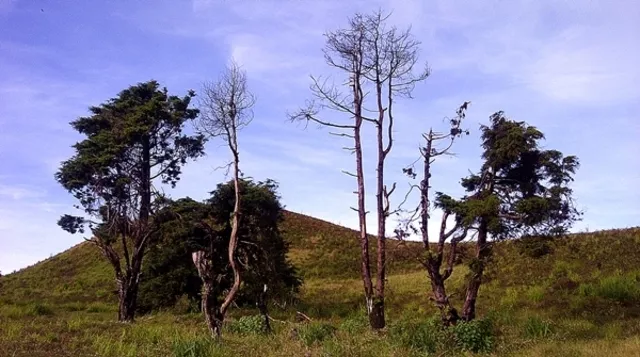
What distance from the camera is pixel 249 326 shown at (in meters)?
16.2

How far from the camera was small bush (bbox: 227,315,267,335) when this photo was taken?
51.5ft

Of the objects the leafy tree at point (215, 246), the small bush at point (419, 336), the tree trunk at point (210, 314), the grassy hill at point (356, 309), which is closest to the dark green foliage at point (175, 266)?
the leafy tree at point (215, 246)

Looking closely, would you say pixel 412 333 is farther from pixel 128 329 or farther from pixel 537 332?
pixel 128 329

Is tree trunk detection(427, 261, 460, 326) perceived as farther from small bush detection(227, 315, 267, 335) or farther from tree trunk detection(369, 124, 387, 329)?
small bush detection(227, 315, 267, 335)

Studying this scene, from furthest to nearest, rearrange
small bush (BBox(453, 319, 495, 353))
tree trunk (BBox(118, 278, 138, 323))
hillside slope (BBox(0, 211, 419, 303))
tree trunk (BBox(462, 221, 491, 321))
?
hillside slope (BBox(0, 211, 419, 303)), tree trunk (BBox(118, 278, 138, 323)), tree trunk (BBox(462, 221, 491, 321)), small bush (BBox(453, 319, 495, 353))

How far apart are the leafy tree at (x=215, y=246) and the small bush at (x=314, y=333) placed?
12.2 metres

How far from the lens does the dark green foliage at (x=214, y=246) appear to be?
26406 mm

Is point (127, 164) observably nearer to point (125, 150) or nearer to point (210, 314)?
point (125, 150)

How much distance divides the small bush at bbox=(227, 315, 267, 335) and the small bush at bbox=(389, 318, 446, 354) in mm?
4137

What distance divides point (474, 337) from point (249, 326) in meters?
6.31

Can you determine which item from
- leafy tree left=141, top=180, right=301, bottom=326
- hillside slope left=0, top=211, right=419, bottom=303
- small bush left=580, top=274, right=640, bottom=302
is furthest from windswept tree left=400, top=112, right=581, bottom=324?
hillside slope left=0, top=211, right=419, bottom=303

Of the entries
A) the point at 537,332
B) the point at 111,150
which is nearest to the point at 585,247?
the point at 537,332

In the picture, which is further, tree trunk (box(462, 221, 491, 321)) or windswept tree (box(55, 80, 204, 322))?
windswept tree (box(55, 80, 204, 322))

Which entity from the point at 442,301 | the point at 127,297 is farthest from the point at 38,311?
the point at 442,301
